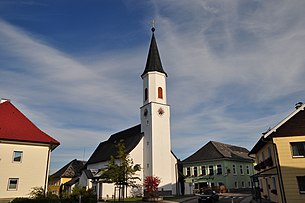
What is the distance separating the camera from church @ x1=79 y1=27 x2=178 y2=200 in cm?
3789

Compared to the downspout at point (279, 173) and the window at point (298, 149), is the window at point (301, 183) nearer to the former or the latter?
the downspout at point (279, 173)

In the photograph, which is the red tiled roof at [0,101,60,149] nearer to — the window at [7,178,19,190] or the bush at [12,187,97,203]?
the window at [7,178,19,190]

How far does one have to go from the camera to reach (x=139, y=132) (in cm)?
4338

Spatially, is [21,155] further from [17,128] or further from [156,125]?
[156,125]

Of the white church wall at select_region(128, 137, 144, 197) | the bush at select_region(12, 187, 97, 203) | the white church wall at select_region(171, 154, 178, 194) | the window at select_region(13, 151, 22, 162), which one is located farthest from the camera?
the white church wall at select_region(171, 154, 178, 194)

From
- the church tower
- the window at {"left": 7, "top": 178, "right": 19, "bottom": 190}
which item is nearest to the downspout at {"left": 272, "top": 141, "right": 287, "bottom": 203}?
the church tower

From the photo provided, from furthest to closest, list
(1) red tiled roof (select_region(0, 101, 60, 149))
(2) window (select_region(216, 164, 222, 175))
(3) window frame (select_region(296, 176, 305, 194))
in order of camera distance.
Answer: (2) window (select_region(216, 164, 222, 175)), (1) red tiled roof (select_region(0, 101, 60, 149)), (3) window frame (select_region(296, 176, 305, 194))

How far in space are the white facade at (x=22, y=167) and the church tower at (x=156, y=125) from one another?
52.6 ft

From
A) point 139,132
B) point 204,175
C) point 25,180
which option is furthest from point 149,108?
point 25,180

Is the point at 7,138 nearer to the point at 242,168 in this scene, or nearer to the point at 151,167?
the point at 151,167

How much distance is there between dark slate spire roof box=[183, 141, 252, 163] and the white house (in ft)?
92.4

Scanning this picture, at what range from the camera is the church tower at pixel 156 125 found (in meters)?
38.3

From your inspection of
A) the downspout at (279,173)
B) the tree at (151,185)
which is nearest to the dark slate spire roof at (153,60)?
the tree at (151,185)

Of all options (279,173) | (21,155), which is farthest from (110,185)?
(279,173)
